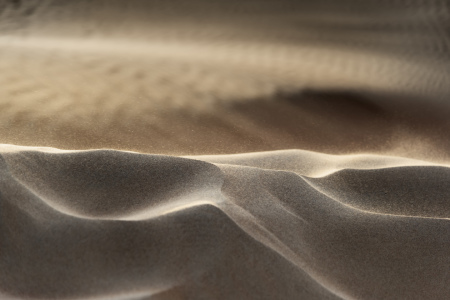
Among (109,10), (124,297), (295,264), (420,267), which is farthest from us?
(109,10)

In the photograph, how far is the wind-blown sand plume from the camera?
113 centimetres

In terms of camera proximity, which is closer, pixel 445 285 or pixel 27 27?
pixel 445 285

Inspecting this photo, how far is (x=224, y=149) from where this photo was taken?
208 cm

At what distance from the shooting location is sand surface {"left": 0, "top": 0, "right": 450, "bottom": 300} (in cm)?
116

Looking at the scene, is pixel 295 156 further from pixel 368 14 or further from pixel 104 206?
pixel 368 14

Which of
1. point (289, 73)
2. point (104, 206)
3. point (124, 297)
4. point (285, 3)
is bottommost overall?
point (124, 297)

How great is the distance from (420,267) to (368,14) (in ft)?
8.89

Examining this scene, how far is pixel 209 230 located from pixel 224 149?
2.99ft

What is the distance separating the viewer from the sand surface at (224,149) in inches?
45.7

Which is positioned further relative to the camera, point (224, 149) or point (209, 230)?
point (224, 149)

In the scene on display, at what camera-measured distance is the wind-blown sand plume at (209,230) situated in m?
1.13

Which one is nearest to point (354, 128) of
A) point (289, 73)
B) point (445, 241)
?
point (289, 73)

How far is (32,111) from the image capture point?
2.14m

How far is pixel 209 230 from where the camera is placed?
119 centimetres
